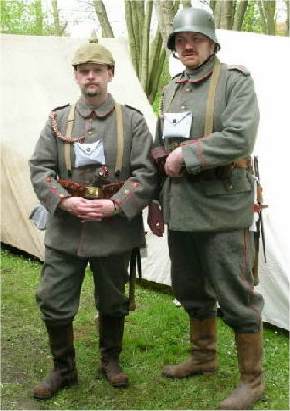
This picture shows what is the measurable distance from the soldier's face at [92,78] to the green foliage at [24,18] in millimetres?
10760

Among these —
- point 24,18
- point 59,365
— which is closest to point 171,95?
point 59,365

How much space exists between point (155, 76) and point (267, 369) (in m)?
4.90

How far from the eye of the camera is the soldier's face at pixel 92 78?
295cm

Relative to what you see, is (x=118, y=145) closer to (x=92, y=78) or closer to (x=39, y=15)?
(x=92, y=78)

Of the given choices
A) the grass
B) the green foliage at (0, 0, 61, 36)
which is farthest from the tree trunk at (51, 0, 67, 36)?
the grass

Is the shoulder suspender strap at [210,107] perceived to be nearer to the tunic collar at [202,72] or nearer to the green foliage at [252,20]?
the tunic collar at [202,72]

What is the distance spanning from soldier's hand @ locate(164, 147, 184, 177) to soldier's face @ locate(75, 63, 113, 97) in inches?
20.2

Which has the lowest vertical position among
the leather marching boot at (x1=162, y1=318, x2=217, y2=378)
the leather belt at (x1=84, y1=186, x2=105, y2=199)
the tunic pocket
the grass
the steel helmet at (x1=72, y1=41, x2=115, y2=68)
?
the grass

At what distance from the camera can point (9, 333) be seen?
3891 mm

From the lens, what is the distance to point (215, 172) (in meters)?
2.80

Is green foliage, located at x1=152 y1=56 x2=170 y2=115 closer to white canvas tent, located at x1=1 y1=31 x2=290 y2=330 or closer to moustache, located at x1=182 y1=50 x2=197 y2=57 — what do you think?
white canvas tent, located at x1=1 y1=31 x2=290 y2=330

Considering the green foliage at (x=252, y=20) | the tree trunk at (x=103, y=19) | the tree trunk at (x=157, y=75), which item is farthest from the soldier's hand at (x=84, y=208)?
the green foliage at (x=252, y=20)

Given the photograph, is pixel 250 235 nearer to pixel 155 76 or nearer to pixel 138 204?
pixel 138 204

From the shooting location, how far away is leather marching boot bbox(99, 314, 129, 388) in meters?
3.20
